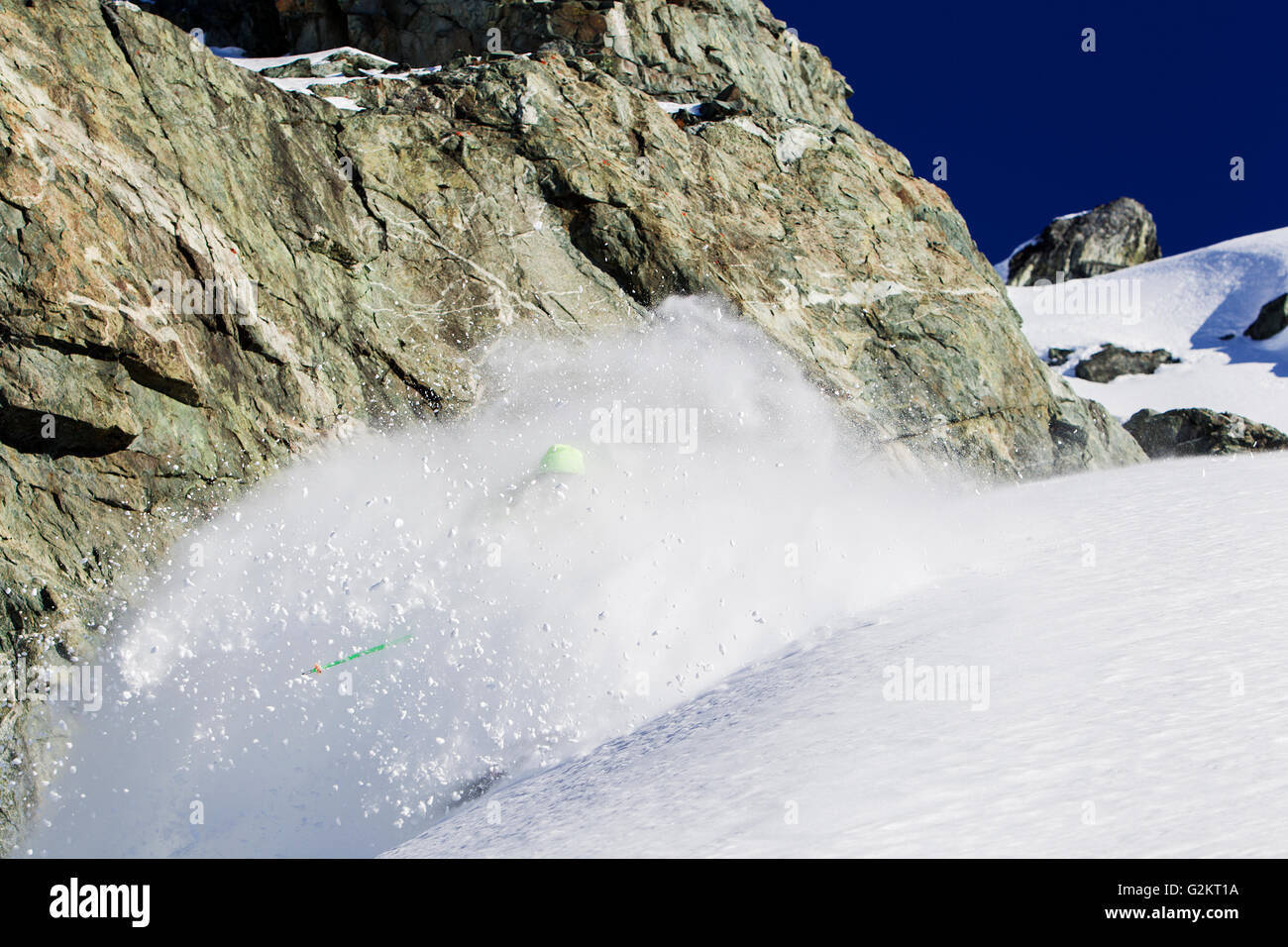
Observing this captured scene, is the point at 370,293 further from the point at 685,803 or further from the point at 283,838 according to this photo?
the point at 685,803

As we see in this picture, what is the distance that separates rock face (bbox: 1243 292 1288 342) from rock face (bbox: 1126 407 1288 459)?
25.5 metres

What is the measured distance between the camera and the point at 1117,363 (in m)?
48.4

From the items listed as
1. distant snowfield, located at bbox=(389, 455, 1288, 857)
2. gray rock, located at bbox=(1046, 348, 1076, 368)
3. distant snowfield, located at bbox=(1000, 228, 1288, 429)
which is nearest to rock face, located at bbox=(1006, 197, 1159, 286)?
distant snowfield, located at bbox=(1000, 228, 1288, 429)

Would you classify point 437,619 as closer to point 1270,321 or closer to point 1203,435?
point 1203,435

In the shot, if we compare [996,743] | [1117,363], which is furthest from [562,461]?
[1117,363]

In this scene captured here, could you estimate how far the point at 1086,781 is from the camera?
5449mm

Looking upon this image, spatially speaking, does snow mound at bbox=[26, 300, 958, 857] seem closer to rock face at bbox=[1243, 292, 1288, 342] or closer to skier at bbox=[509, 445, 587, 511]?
skier at bbox=[509, 445, 587, 511]

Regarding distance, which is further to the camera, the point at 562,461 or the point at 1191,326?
the point at 1191,326

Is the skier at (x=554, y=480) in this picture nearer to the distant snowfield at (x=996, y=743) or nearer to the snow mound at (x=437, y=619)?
the snow mound at (x=437, y=619)

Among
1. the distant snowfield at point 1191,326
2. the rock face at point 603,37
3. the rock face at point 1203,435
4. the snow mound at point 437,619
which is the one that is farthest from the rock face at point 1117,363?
the snow mound at point 437,619

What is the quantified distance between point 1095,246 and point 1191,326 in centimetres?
2175

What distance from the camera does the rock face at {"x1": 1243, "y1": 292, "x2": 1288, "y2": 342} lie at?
51656mm
